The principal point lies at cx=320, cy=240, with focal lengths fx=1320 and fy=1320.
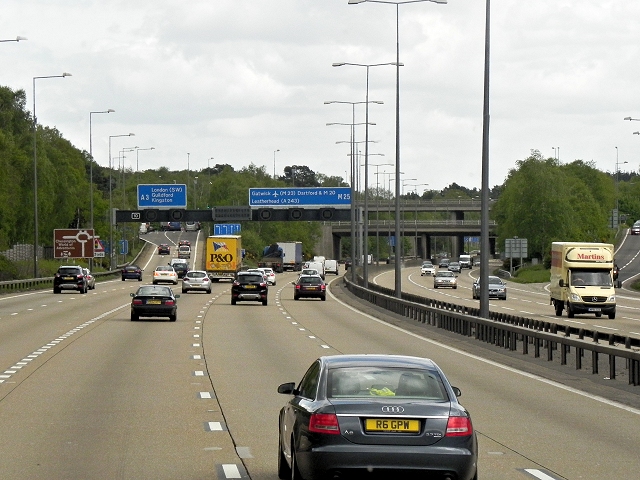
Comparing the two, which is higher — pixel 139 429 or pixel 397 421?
pixel 397 421

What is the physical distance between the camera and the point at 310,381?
1088cm

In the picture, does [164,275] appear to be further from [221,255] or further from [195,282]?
[195,282]

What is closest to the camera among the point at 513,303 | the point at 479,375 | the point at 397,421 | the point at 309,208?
the point at 397,421

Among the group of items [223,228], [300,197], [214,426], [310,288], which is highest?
[300,197]

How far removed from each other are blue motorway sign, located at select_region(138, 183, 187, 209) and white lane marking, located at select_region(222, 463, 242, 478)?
82.8 metres

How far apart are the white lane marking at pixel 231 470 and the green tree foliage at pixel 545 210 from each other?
425 ft

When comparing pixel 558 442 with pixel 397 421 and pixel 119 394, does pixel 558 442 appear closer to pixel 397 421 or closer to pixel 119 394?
pixel 397 421

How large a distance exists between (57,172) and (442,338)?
308 feet

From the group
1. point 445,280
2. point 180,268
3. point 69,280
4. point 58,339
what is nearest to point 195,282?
point 69,280

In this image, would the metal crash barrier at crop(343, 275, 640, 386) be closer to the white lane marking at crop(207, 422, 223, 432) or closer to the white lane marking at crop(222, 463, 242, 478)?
the white lane marking at crop(207, 422, 223, 432)

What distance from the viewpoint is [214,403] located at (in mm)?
18078

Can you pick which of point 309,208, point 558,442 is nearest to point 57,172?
point 309,208

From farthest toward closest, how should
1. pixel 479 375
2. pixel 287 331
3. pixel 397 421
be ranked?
pixel 287 331 < pixel 479 375 < pixel 397 421

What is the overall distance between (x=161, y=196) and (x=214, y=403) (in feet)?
257
